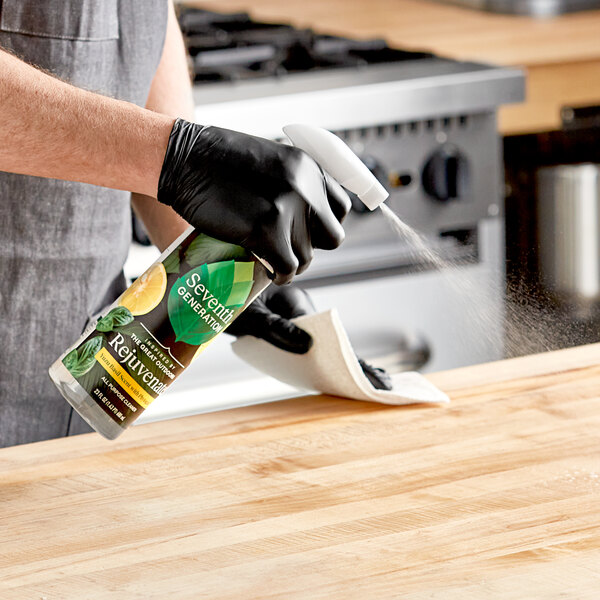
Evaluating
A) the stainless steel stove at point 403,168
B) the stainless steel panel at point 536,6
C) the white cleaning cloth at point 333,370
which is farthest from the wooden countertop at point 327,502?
the stainless steel panel at point 536,6

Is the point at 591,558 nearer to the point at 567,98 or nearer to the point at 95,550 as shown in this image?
the point at 95,550

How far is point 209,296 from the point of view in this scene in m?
0.83

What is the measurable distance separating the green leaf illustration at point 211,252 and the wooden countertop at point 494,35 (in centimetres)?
131

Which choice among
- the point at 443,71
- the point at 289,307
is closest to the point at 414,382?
the point at 289,307

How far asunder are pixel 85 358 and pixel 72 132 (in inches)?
6.8

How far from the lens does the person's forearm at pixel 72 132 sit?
2.72 ft

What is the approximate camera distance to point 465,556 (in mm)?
762

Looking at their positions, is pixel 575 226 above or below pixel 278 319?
below

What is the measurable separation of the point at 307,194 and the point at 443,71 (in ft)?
3.47

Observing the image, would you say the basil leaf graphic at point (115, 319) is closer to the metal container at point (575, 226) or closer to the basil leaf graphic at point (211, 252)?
the basil leaf graphic at point (211, 252)

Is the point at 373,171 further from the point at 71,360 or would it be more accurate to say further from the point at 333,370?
the point at 71,360

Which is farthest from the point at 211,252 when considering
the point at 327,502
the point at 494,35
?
the point at 494,35

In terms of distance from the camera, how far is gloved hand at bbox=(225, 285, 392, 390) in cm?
105

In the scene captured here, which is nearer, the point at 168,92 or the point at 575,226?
the point at 168,92
